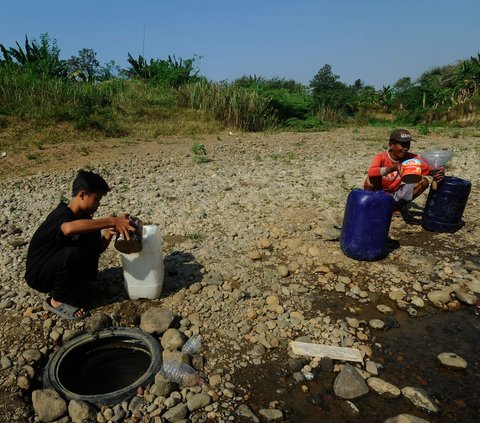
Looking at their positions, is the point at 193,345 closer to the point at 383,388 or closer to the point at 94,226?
the point at 94,226

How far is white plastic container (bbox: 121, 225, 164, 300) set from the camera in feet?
9.16

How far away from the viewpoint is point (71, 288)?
9.11 ft

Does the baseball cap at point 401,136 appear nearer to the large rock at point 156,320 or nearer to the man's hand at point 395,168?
the man's hand at point 395,168

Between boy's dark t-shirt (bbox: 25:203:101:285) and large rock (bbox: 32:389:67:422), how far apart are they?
886 millimetres

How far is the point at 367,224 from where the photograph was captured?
3.53 m

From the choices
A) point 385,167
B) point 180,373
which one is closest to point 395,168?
point 385,167

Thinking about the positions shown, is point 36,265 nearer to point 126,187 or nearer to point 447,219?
point 126,187

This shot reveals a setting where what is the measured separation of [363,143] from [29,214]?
26.9ft

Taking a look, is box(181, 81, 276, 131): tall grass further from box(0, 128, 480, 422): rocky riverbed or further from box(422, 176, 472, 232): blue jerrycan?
box(422, 176, 472, 232): blue jerrycan

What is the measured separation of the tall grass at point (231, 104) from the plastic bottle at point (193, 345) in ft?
33.0

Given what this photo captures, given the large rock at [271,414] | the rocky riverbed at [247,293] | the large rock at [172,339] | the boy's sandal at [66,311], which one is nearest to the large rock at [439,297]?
the rocky riverbed at [247,293]

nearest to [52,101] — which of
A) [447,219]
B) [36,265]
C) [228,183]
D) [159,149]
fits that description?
[159,149]

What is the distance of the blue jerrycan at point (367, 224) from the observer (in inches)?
137

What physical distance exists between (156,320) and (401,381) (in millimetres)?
1631
